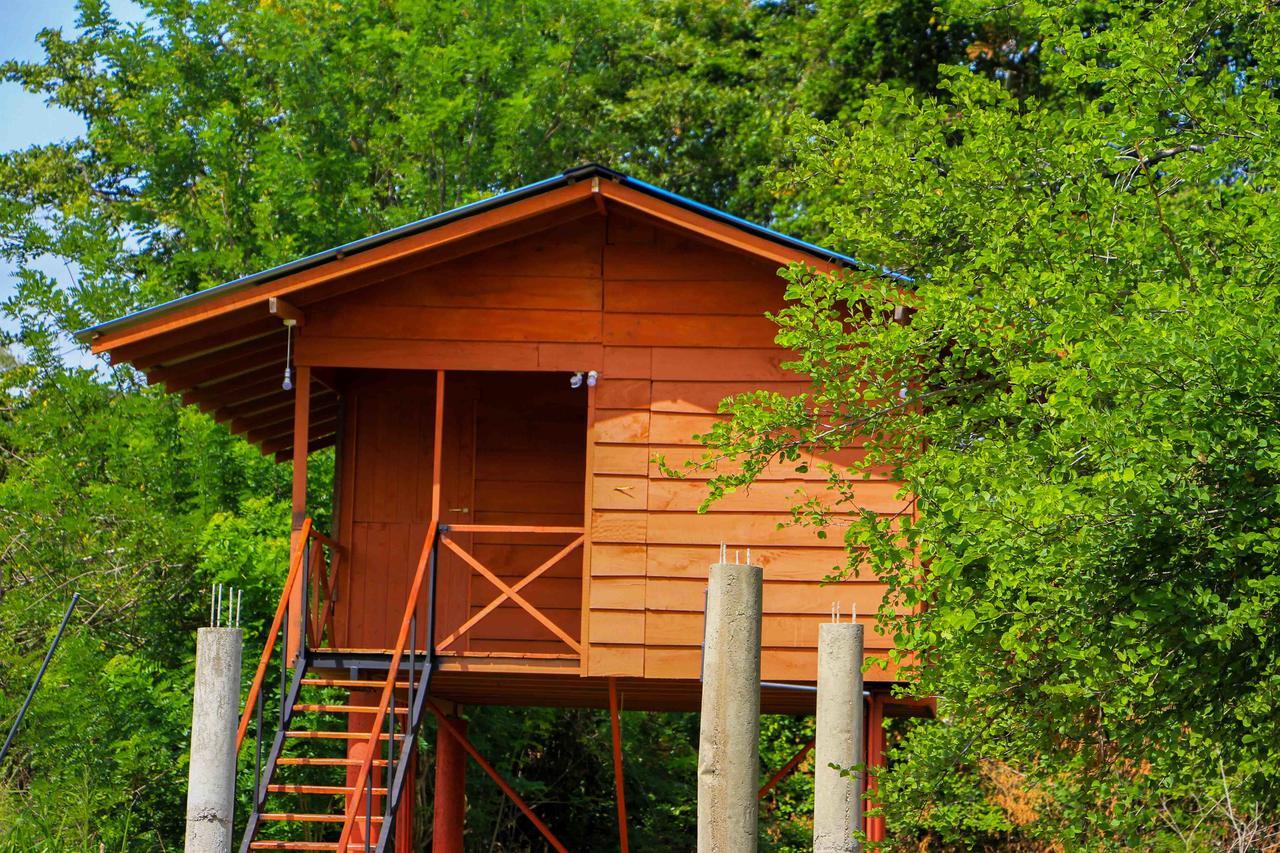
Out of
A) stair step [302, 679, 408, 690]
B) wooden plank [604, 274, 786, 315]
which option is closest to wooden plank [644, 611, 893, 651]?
stair step [302, 679, 408, 690]

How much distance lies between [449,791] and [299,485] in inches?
157

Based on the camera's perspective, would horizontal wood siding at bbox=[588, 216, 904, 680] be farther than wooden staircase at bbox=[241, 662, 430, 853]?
Yes

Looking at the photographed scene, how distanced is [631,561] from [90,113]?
1702 cm

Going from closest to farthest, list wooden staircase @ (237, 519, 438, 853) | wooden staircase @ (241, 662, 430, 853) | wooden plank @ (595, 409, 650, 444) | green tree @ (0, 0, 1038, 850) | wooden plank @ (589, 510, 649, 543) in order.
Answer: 1. wooden staircase @ (237, 519, 438, 853)
2. wooden staircase @ (241, 662, 430, 853)
3. wooden plank @ (589, 510, 649, 543)
4. wooden plank @ (595, 409, 650, 444)
5. green tree @ (0, 0, 1038, 850)

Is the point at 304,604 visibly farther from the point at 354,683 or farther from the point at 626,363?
the point at 626,363

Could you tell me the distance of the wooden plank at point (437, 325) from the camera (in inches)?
466

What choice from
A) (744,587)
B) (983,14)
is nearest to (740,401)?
(744,587)

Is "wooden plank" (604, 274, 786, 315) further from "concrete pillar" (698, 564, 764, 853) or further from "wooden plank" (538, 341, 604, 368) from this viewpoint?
"concrete pillar" (698, 564, 764, 853)

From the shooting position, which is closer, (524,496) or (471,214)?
(471,214)

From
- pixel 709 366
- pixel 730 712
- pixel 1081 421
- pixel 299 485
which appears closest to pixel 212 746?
pixel 730 712

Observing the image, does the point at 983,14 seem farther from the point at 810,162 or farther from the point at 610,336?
the point at 610,336

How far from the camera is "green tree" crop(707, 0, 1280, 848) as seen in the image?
301 inches

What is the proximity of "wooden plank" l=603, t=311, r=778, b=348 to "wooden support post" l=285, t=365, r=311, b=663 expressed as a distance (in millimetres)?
2169

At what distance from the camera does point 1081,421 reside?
772 centimetres
